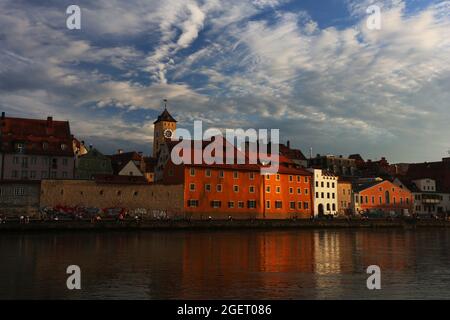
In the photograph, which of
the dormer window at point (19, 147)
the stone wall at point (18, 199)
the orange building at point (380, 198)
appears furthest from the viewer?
the orange building at point (380, 198)

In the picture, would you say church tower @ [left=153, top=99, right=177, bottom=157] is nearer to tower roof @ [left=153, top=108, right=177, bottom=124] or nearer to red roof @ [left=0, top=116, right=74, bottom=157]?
tower roof @ [left=153, top=108, right=177, bottom=124]

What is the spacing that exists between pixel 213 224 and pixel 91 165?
31807mm

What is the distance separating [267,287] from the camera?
74.8 feet

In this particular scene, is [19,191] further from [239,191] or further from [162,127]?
[162,127]

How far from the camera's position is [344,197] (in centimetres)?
10738

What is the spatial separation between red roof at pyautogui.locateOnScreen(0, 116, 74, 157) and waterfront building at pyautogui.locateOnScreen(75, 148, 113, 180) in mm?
6138

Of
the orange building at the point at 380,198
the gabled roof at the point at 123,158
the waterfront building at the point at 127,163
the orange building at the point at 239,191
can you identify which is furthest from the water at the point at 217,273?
the gabled roof at the point at 123,158

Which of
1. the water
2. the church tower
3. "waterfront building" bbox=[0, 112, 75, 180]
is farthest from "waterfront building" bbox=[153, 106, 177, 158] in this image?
the water

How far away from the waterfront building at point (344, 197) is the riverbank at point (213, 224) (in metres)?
11.7

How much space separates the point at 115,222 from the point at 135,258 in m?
33.6

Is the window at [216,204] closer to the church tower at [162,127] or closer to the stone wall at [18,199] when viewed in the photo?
the stone wall at [18,199]

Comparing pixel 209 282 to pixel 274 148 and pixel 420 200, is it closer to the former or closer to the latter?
pixel 274 148

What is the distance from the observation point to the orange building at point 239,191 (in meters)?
81.3
